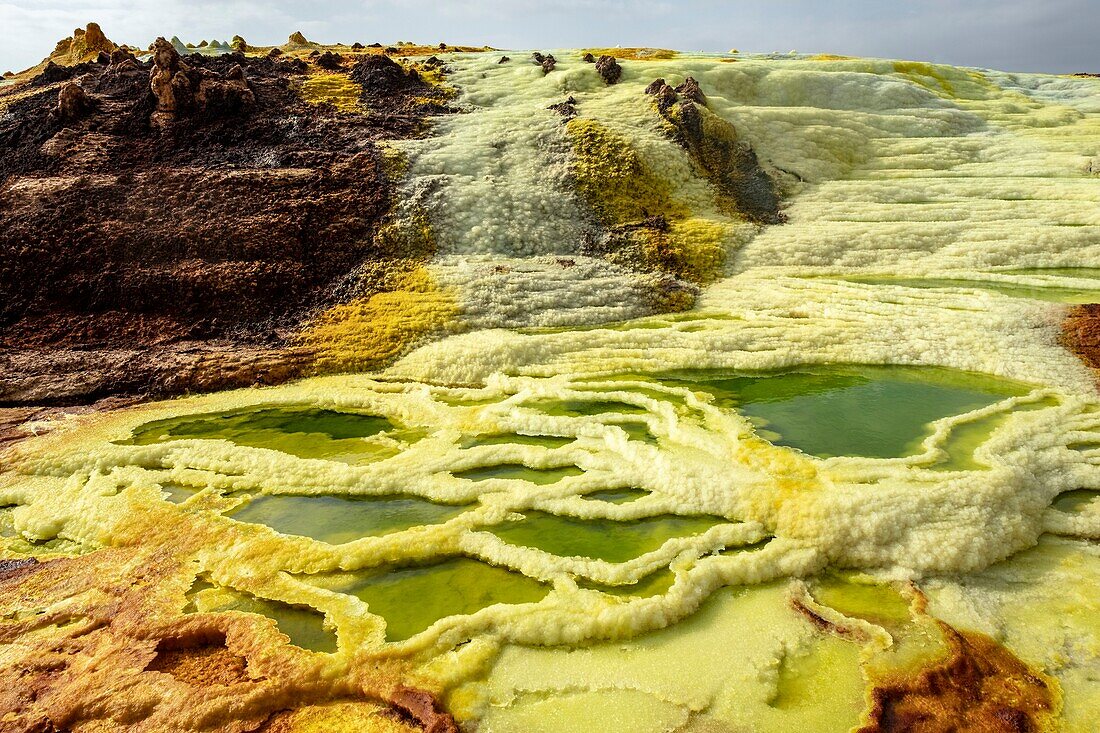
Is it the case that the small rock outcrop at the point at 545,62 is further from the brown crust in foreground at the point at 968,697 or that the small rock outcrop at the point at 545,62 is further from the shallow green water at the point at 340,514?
the brown crust in foreground at the point at 968,697

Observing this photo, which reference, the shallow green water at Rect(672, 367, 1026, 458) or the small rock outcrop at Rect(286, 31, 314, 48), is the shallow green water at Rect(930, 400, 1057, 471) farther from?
the small rock outcrop at Rect(286, 31, 314, 48)

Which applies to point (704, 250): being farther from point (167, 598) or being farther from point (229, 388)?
point (167, 598)

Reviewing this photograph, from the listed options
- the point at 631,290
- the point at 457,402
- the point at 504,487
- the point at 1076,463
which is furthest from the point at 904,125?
the point at 504,487

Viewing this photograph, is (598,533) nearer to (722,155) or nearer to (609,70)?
(722,155)

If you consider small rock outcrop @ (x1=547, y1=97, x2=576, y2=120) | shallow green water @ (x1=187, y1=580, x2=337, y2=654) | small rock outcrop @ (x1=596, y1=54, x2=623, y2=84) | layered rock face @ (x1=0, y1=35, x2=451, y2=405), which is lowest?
shallow green water @ (x1=187, y1=580, x2=337, y2=654)

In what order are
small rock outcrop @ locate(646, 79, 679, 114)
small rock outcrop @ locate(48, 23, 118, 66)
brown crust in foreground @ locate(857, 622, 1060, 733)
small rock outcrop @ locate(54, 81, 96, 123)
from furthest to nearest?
small rock outcrop @ locate(48, 23, 118, 66)
small rock outcrop @ locate(646, 79, 679, 114)
small rock outcrop @ locate(54, 81, 96, 123)
brown crust in foreground @ locate(857, 622, 1060, 733)

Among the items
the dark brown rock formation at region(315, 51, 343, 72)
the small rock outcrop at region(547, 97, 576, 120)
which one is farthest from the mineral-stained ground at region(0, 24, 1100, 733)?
the small rock outcrop at region(547, 97, 576, 120)

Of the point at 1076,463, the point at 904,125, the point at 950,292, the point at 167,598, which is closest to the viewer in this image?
the point at 167,598
